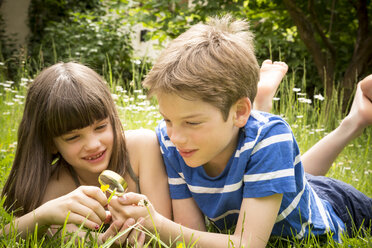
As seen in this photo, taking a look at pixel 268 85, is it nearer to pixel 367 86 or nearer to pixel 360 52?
pixel 367 86

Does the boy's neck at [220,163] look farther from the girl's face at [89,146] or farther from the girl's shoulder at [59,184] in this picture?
the girl's shoulder at [59,184]

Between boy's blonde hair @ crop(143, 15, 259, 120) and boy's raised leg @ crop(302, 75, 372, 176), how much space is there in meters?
0.96

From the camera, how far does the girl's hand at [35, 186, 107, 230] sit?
1.53 m

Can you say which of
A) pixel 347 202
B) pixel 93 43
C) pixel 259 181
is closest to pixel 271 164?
pixel 259 181

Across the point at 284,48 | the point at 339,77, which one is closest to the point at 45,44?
the point at 284,48

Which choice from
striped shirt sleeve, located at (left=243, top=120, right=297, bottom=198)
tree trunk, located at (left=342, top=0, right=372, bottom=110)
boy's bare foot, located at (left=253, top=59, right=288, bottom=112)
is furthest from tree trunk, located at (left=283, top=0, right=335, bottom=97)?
striped shirt sleeve, located at (left=243, top=120, right=297, bottom=198)

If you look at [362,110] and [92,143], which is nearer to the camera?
[92,143]

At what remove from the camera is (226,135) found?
163 centimetres

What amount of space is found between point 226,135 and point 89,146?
63 centimetres

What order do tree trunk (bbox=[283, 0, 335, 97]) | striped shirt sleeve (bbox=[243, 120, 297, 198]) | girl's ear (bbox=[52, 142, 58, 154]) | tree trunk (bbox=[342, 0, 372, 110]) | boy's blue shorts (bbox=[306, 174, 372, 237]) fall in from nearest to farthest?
striped shirt sleeve (bbox=[243, 120, 297, 198]), girl's ear (bbox=[52, 142, 58, 154]), boy's blue shorts (bbox=[306, 174, 372, 237]), tree trunk (bbox=[283, 0, 335, 97]), tree trunk (bbox=[342, 0, 372, 110])

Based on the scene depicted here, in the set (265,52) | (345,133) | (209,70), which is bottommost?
(345,133)

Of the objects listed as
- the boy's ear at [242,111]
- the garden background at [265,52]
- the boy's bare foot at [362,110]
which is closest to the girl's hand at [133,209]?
the garden background at [265,52]

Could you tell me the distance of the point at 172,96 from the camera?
1544 millimetres

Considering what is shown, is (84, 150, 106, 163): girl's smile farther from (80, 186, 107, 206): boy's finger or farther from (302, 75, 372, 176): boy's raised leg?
(302, 75, 372, 176): boy's raised leg
